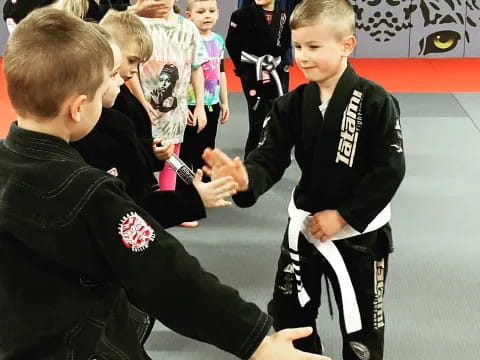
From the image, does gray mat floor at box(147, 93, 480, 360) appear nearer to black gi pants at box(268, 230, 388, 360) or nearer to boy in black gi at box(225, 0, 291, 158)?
black gi pants at box(268, 230, 388, 360)

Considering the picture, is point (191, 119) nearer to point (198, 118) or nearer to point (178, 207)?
point (198, 118)

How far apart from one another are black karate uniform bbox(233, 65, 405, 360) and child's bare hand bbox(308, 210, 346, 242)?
0.03 m

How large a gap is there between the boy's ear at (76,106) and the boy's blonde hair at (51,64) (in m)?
0.01

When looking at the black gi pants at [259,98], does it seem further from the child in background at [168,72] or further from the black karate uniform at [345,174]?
the black karate uniform at [345,174]

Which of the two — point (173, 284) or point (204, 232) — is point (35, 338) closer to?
point (173, 284)

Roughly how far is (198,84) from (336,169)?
6.25ft

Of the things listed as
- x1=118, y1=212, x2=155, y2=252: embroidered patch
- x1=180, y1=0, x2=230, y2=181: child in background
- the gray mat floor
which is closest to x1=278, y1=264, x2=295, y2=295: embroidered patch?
the gray mat floor

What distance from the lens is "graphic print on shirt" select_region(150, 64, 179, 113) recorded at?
3.85 meters

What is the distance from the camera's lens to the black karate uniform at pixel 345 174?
93.6 inches

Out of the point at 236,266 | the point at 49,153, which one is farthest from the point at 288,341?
the point at 236,266

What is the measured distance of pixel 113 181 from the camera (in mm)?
1444

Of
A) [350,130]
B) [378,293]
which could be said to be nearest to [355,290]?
[378,293]

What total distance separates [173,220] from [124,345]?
461mm

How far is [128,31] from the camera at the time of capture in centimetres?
262
